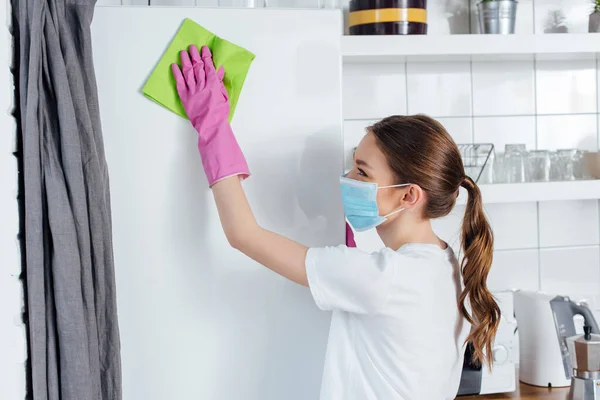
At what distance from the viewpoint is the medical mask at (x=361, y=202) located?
1.33 m

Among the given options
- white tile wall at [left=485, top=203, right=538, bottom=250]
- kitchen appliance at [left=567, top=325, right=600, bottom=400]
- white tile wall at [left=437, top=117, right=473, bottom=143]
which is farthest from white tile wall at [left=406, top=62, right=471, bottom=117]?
kitchen appliance at [left=567, top=325, right=600, bottom=400]

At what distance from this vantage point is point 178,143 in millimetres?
1298

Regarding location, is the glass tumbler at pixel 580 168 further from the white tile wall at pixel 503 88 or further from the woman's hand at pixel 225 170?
the woman's hand at pixel 225 170

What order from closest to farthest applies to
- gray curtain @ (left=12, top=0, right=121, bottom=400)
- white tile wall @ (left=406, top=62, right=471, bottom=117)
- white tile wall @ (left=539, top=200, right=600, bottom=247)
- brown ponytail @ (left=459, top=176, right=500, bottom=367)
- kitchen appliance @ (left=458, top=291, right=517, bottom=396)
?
1. gray curtain @ (left=12, top=0, right=121, bottom=400)
2. brown ponytail @ (left=459, top=176, right=500, bottom=367)
3. kitchen appliance @ (left=458, top=291, right=517, bottom=396)
4. white tile wall @ (left=406, top=62, right=471, bottom=117)
5. white tile wall @ (left=539, top=200, right=600, bottom=247)

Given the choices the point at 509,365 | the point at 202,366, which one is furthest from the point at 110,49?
the point at 509,365

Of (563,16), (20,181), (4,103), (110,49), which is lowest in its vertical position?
(20,181)

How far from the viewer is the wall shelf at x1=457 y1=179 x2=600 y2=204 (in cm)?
194

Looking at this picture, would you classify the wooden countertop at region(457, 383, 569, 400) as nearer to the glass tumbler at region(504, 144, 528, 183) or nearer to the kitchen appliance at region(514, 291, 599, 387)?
the kitchen appliance at region(514, 291, 599, 387)

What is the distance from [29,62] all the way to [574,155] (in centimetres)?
157

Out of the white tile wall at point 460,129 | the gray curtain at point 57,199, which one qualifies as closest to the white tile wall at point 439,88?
the white tile wall at point 460,129

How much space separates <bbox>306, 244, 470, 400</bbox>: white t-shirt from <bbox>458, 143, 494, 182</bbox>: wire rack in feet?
2.09

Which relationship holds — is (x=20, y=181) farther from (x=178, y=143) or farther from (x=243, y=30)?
(x=243, y=30)

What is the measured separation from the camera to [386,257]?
1266mm

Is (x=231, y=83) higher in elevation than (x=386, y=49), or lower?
lower
